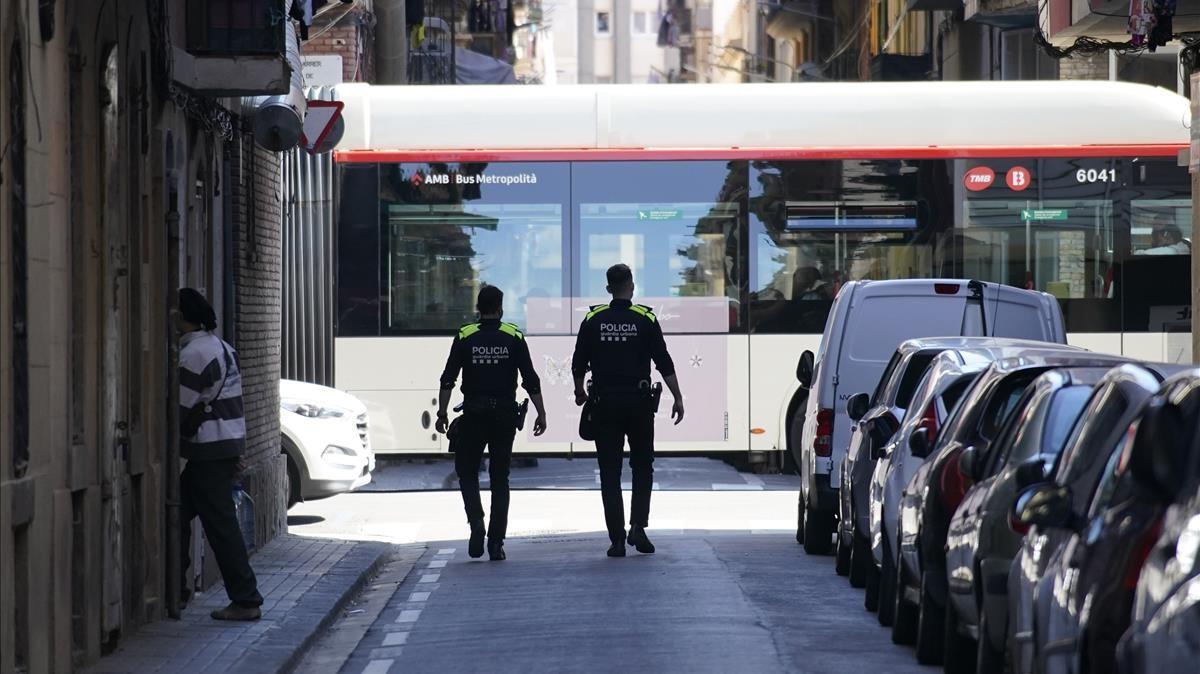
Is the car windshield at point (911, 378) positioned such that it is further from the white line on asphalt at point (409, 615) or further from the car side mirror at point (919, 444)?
the white line on asphalt at point (409, 615)

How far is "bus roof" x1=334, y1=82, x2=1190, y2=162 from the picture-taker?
876 inches

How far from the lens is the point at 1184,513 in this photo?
616 centimetres

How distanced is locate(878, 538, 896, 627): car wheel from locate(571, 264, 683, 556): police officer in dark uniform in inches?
138

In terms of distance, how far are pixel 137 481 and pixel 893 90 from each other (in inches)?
482

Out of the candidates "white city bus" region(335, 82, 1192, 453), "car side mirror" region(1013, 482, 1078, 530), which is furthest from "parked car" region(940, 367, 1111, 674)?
"white city bus" region(335, 82, 1192, 453)

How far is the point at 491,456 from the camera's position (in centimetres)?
1555

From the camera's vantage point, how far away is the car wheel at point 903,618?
36.9 feet

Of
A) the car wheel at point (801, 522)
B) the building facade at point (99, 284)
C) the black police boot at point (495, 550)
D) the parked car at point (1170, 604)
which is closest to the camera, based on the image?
the parked car at point (1170, 604)

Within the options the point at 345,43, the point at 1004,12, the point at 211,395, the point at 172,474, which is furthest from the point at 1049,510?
the point at 345,43

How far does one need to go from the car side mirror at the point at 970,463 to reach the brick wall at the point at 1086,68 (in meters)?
22.1

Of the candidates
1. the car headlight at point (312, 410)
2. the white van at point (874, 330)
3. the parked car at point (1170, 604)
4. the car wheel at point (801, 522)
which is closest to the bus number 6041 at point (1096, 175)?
the white van at point (874, 330)

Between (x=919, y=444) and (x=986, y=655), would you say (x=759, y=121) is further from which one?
(x=986, y=655)

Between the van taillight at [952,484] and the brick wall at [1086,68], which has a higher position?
the brick wall at [1086,68]

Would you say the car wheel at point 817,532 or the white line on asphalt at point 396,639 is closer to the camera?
the white line on asphalt at point 396,639
